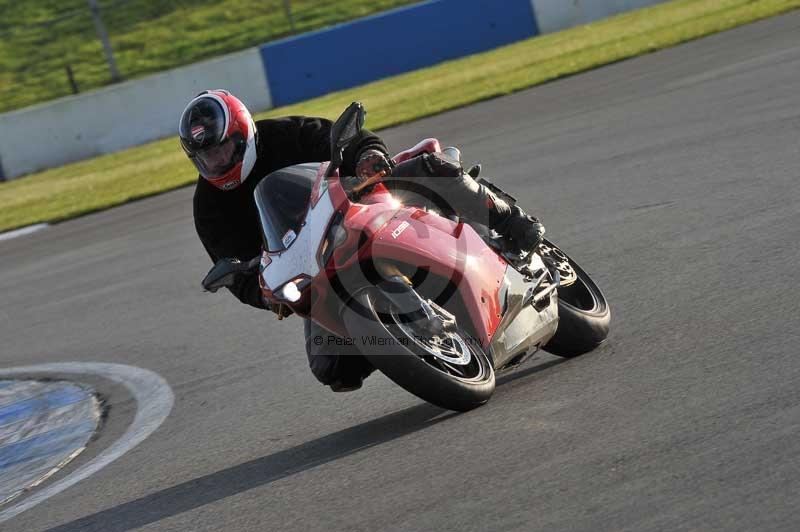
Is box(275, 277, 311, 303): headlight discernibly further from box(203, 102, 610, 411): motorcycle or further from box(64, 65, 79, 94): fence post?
box(64, 65, 79, 94): fence post

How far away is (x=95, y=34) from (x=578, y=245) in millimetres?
28278

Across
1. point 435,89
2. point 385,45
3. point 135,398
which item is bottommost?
point 435,89

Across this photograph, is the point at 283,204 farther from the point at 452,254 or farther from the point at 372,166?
the point at 452,254

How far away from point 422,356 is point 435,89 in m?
16.7

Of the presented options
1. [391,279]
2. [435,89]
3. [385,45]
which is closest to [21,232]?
[435,89]

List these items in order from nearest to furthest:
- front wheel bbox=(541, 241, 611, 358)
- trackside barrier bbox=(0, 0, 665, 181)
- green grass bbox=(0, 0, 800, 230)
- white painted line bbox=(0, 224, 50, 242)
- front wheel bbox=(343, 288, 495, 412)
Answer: front wheel bbox=(343, 288, 495, 412)
front wheel bbox=(541, 241, 611, 358)
white painted line bbox=(0, 224, 50, 242)
green grass bbox=(0, 0, 800, 230)
trackside barrier bbox=(0, 0, 665, 181)

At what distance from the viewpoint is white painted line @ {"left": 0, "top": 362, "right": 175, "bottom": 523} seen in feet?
18.9

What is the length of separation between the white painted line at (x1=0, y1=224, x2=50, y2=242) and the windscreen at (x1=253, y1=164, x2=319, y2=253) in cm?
1198

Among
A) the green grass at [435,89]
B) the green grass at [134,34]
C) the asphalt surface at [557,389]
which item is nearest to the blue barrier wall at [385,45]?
the green grass at [435,89]

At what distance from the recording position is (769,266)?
6.65 meters

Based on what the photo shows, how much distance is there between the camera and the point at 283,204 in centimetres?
521

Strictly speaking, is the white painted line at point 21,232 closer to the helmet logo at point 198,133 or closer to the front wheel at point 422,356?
the helmet logo at point 198,133

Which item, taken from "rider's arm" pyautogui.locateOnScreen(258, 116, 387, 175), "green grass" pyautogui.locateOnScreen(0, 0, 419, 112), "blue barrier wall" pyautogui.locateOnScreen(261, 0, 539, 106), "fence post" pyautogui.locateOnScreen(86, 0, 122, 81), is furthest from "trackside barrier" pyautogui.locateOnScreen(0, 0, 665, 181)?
"rider's arm" pyautogui.locateOnScreen(258, 116, 387, 175)

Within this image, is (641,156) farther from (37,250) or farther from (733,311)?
(37,250)
